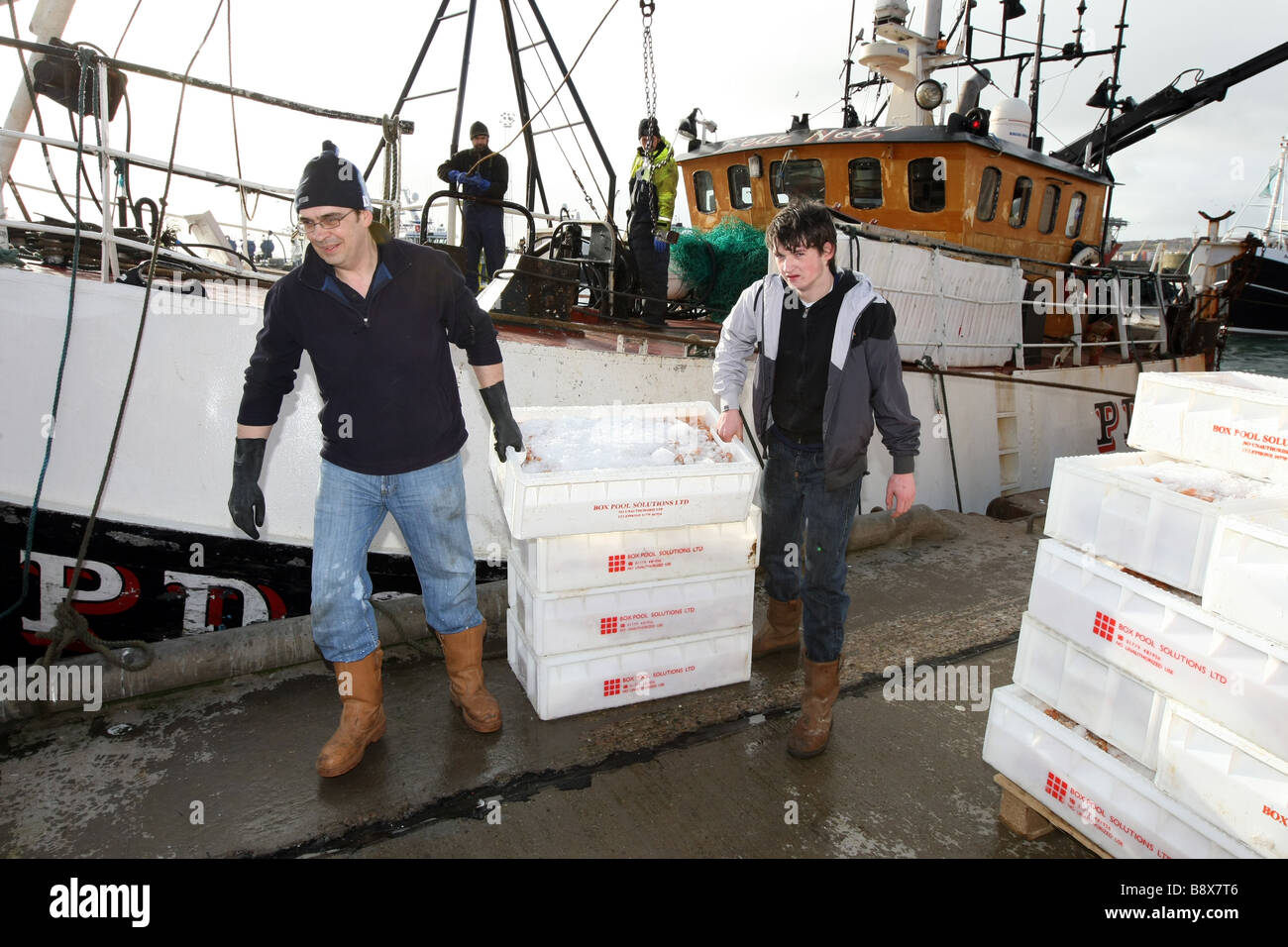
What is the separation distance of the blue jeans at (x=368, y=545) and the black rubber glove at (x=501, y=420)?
0.63 feet

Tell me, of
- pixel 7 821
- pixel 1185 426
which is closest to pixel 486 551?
pixel 7 821

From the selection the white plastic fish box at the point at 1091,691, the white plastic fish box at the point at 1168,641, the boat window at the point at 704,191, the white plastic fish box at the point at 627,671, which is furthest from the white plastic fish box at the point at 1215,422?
the boat window at the point at 704,191

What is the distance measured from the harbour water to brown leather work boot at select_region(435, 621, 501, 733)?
100ft

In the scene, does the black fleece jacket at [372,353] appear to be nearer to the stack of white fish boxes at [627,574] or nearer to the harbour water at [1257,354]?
the stack of white fish boxes at [627,574]

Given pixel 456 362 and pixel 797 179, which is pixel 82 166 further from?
pixel 797 179

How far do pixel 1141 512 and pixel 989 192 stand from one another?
8.07 m

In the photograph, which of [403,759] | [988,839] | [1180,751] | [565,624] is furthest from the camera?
[565,624]

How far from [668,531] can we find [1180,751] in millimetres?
1876

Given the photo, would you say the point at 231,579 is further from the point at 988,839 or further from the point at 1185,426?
the point at 1185,426

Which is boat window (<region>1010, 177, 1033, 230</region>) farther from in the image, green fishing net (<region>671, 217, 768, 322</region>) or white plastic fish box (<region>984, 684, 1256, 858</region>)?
Result: white plastic fish box (<region>984, 684, 1256, 858</region>)

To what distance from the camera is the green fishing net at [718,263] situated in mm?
7918

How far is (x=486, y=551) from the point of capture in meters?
4.79

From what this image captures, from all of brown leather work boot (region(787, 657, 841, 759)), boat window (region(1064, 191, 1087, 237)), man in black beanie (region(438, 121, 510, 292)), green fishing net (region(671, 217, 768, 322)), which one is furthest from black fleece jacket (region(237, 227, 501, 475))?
boat window (region(1064, 191, 1087, 237))

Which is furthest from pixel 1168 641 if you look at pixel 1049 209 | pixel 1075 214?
pixel 1075 214
